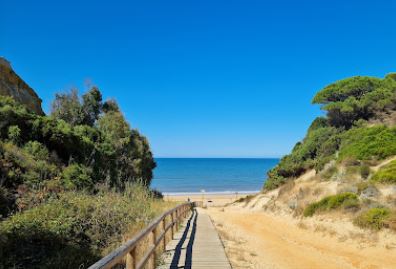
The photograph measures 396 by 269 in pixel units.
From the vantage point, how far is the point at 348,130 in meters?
25.6

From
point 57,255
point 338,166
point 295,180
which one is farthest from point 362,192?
point 57,255

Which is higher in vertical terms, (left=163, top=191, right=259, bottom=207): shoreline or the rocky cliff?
the rocky cliff


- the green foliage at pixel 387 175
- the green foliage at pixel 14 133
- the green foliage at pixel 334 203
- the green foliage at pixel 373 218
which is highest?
the green foliage at pixel 14 133

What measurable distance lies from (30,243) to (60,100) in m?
16.8

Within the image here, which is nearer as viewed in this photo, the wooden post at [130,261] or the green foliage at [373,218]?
the wooden post at [130,261]

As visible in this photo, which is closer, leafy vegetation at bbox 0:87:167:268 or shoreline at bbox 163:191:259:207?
leafy vegetation at bbox 0:87:167:268

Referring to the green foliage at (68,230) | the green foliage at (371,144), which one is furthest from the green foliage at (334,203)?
the green foliage at (68,230)

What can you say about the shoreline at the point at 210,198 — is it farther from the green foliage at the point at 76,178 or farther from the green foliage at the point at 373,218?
the green foliage at the point at 373,218

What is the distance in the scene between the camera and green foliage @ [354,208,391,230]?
12.7 m

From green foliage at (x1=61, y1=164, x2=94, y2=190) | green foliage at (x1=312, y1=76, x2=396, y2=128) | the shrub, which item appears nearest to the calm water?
green foliage at (x1=312, y1=76, x2=396, y2=128)

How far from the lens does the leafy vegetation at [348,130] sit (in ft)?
66.3

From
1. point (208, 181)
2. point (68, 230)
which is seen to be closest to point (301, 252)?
point (68, 230)

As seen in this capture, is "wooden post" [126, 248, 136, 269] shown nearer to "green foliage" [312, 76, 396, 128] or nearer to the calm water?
"green foliage" [312, 76, 396, 128]

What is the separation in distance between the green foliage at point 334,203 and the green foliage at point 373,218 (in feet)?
4.56
